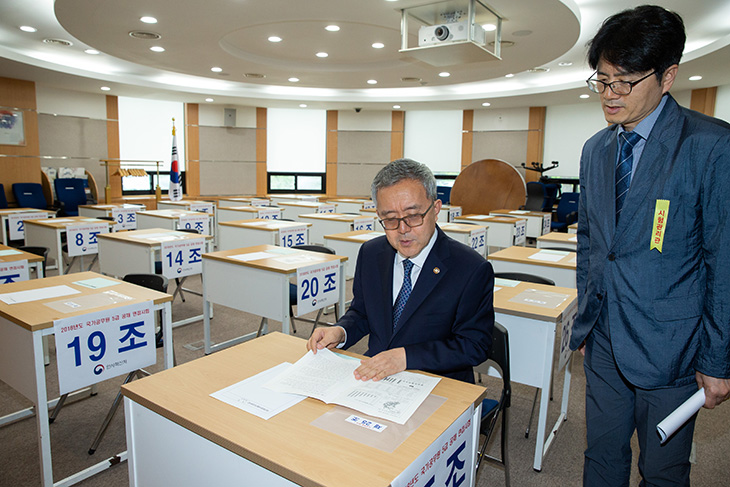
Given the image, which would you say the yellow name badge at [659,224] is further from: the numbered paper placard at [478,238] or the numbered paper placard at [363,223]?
the numbered paper placard at [363,223]

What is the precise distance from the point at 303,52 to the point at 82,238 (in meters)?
4.46

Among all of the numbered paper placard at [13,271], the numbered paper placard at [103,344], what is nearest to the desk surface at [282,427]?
the numbered paper placard at [103,344]

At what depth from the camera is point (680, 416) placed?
1207mm

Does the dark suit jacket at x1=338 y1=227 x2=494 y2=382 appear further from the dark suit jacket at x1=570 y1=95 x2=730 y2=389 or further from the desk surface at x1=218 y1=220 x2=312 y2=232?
the desk surface at x1=218 y1=220 x2=312 y2=232

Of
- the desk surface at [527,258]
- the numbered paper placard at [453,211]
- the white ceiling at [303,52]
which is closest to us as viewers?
the desk surface at [527,258]

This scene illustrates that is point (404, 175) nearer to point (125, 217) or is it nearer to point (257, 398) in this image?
point (257, 398)

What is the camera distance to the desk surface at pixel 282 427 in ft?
3.24

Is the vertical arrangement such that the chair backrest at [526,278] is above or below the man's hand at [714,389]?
below

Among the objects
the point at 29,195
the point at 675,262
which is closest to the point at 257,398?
the point at 675,262

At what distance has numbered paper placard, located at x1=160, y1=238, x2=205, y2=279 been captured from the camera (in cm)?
422

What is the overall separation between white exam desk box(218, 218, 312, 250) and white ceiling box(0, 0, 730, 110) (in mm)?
2544

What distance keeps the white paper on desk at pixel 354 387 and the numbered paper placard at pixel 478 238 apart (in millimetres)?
4481

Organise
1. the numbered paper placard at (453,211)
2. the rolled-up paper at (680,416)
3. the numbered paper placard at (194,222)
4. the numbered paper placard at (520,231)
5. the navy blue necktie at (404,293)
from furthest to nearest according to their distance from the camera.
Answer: the numbered paper placard at (453,211) < the numbered paper placard at (520,231) < the numbered paper placard at (194,222) < the navy blue necktie at (404,293) < the rolled-up paper at (680,416)

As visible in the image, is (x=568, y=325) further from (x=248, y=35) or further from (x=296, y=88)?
(x=296, y=88)
